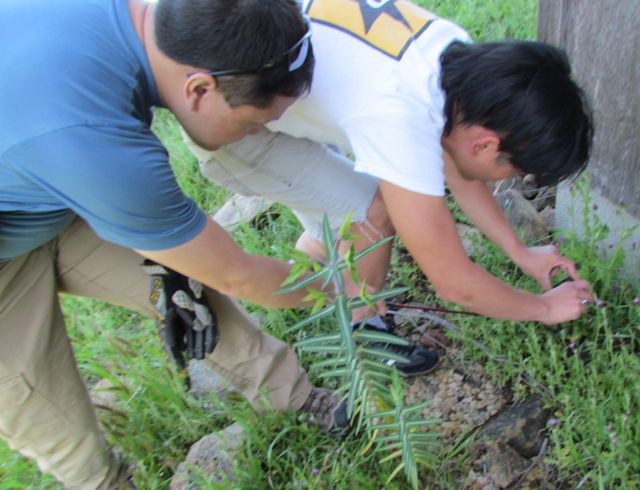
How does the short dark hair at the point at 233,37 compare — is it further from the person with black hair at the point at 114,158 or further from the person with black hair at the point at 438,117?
the person with black hair at the point at 438,117

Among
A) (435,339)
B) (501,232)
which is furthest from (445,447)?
(501,232)

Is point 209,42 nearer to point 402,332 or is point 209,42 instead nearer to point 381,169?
point 381,169

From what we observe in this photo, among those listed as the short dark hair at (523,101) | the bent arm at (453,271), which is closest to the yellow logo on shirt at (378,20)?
the short dark hair at (523,101)

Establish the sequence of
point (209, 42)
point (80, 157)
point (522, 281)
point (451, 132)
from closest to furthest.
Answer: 1. point (80, 157)
2. point (209, 42)
3. point (451, 132)
4. point (522, 281)

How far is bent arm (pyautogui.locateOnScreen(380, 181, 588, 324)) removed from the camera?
→ 5.94ft

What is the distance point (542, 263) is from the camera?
2.35 m

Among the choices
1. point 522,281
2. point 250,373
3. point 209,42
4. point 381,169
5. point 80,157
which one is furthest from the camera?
point 522,281

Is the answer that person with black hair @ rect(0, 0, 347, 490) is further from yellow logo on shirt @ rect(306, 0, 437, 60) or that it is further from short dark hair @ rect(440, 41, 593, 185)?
short dark hair @ rect(440, 41, 593, 185)

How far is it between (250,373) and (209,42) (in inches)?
49.9

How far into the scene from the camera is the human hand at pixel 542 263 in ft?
7.64

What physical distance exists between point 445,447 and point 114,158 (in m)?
1.47

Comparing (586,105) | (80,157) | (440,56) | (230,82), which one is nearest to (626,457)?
(586,105)

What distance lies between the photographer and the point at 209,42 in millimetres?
1513

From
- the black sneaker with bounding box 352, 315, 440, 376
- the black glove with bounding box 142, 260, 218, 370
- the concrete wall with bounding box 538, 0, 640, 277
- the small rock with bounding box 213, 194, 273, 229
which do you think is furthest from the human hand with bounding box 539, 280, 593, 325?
the small rock with bounding box 213, 194, 273, 229
